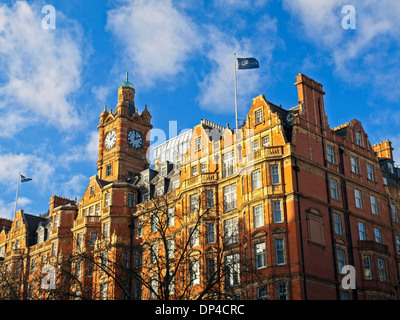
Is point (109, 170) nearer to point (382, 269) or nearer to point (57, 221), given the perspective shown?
point (57, 221)

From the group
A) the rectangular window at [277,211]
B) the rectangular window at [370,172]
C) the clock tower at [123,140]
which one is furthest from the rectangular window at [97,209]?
the rectangular window at [370,172]

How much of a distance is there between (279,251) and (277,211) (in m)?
3.44

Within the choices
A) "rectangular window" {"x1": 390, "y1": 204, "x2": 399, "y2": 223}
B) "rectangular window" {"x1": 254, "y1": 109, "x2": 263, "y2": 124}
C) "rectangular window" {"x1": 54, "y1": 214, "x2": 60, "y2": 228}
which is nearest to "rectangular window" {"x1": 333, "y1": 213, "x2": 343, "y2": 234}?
"rectangular window" {"x1": 390, "y1": 204, "x2": 399, "y2": 223}

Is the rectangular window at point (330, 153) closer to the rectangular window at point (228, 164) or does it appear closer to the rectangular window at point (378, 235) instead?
the rectangular window at point (378, 235)

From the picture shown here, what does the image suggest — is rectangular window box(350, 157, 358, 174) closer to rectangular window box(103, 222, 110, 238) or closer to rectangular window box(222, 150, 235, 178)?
rectangular window box(222, 150, 235, 178)

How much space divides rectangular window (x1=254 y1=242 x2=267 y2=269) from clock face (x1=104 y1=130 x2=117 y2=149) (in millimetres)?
38116

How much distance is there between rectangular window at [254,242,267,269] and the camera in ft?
163

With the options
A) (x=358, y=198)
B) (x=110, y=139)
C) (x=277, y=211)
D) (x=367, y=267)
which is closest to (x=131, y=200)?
(x=110, y=139)

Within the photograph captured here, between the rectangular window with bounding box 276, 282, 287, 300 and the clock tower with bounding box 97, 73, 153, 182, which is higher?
the clock tower with bounding box 97, 73, 153, 182

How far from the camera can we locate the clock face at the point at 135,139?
83.7 meters

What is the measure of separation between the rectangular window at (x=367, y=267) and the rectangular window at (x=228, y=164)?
1427 centimetres

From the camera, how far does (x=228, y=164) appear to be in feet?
186
